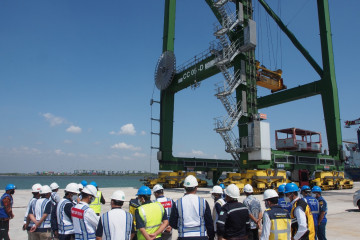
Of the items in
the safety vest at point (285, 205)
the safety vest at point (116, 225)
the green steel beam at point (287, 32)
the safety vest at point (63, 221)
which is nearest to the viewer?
the safety vest at point (116, 225)

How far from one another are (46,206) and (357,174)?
67647 millimetres

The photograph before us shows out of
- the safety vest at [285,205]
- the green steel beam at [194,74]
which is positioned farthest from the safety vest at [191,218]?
the green steel beam at [194,74]

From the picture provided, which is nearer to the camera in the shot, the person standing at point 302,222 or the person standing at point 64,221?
the person standing at point 302,222

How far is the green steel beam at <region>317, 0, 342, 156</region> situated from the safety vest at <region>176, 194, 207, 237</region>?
26.4m

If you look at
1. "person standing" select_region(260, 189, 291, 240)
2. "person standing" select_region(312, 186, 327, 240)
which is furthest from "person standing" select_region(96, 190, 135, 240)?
"person standing" select_region(312, 186, 327, 240)

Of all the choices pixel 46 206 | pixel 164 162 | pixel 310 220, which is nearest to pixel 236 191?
pixel 310 220

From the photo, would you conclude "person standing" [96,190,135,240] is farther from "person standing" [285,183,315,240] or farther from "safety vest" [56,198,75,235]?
"person standing" [285,183,315,240]

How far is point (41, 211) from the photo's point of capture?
5637mm

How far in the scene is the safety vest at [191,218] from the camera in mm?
4254

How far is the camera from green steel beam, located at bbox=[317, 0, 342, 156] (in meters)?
26.6

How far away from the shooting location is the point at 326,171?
27.0m

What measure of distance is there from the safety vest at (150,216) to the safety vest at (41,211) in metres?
2.54

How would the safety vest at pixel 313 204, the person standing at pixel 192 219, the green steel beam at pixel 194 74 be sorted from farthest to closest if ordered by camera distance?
the green steel beam at pixel 194 74
the safety vest at pixel 313 204
the person standing at pixel 192 219

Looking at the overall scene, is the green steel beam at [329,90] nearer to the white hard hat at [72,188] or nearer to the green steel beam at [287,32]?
the green steel beam at [287,32]
